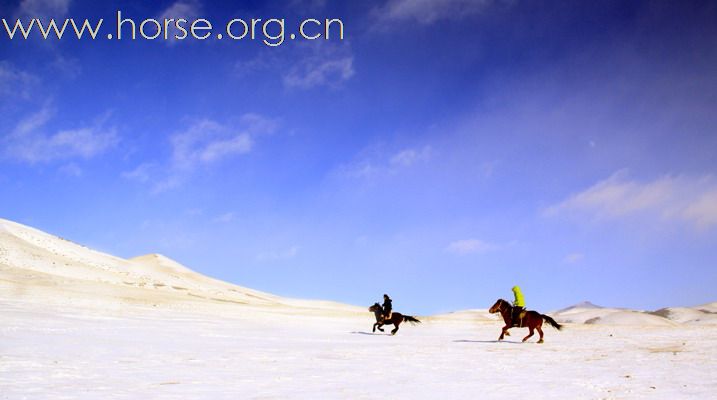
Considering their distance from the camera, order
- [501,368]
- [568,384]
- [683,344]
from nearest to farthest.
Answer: [568,384]
[501,368]
[683,344]

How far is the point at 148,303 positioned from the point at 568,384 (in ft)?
99.5

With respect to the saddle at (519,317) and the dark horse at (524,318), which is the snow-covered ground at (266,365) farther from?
the saddle at (519,317)

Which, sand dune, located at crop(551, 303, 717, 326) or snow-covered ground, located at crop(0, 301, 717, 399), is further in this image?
sand dune, located at crop(551, 303, 717, 326)

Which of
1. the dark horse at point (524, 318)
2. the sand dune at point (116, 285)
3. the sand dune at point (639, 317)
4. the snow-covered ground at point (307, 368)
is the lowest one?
the snow-covered ground at point (307, 368)

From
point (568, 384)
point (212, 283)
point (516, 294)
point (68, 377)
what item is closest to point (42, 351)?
point (68, 377)

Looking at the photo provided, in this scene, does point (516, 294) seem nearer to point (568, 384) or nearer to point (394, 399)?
point (568, 384)

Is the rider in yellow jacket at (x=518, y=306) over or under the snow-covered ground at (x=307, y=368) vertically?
over

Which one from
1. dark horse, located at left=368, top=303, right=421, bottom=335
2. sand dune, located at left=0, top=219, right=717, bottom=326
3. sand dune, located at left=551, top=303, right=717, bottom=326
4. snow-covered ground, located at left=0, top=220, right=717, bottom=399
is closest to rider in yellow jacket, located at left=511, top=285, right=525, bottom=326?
snow-covered ground, located at left=0, top=220, right=717, bottom=399

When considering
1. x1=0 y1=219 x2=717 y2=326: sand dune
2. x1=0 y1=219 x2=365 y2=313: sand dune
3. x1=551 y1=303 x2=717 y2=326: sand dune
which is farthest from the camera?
x1=551 y1=303 x2=717 y2=326: sand dune

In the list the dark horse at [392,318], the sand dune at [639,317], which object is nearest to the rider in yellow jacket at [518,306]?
the dark horse at [392,318]

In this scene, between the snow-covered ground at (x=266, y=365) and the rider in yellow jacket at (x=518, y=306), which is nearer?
the snow-covered ground at (x=266, y=365)

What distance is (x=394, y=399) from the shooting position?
8.80 metres

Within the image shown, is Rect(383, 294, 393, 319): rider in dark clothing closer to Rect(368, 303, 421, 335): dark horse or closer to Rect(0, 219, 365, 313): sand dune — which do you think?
Rect(368, 303, 421, 335): dark horse

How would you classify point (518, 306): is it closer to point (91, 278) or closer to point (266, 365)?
point (266, 365)
